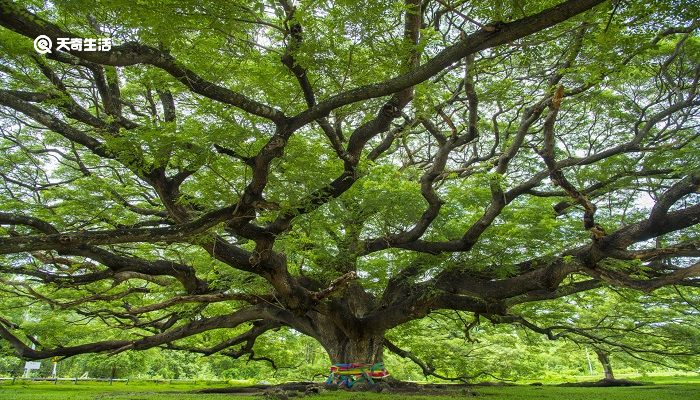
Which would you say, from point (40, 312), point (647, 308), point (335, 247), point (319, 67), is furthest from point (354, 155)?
point (40, 312)

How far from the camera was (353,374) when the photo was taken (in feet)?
28.1

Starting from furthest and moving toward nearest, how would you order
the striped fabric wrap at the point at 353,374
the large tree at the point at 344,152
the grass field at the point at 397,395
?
the striped fabric wrap at the point at 353,374 < the grass field at the point at 397,395 < the large tree at the point at 344,152

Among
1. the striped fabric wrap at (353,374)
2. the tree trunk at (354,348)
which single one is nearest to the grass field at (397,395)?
the striped fabric wrap at (353,374)

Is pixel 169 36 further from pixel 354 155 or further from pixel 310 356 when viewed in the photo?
pixel 310 356

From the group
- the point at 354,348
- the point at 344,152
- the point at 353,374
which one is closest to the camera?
the point at 344,152

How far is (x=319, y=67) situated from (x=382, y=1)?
919mm

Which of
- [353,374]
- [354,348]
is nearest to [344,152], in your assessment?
[354,348]

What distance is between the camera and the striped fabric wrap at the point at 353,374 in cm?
854

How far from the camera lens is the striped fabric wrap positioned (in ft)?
28.0

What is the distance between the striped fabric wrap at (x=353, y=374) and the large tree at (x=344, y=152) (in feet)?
0.79

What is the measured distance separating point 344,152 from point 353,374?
4977 millimetres

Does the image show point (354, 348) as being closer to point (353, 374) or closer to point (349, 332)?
point (349, 332)

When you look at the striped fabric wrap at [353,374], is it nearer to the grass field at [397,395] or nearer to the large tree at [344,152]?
the large tree at [344,152]

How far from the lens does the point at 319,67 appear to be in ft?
14.8
